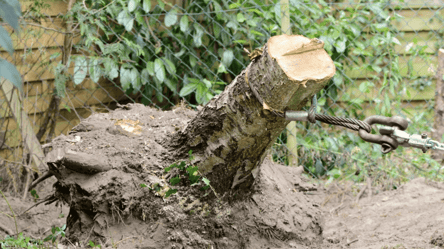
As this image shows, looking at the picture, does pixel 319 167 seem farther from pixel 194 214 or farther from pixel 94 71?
pixel 94 71

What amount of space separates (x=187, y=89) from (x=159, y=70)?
27cm

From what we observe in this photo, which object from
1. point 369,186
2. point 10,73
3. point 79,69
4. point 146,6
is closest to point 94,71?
point 79,69

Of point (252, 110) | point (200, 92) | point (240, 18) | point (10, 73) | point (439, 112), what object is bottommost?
Answer: point (439, 112)


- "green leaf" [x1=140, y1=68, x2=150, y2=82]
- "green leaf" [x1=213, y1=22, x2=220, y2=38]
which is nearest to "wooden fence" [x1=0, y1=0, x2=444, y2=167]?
"green leaf" [x1=140, y1=68, x2=150, y2=82]

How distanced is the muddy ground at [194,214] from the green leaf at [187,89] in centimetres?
99

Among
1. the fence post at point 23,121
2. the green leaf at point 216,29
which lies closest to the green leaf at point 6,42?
the fence post at point 23,121

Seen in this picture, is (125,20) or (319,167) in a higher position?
(125,20)

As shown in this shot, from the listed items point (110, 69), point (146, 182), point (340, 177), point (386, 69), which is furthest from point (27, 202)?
point (386, 69)

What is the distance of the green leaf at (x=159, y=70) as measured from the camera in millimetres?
3523

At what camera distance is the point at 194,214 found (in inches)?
79.1

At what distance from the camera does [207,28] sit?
385 cm

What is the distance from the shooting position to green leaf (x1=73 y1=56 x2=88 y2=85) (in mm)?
3258

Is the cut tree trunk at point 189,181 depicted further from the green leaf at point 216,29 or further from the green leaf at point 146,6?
the green leaf at point 216,29

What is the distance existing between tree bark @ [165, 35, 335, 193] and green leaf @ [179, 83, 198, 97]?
1.39 meters
